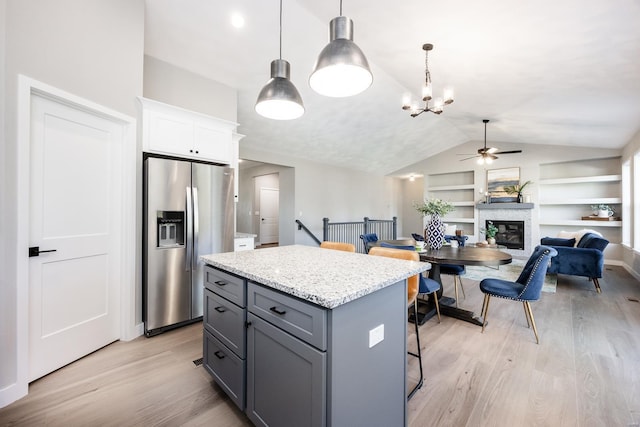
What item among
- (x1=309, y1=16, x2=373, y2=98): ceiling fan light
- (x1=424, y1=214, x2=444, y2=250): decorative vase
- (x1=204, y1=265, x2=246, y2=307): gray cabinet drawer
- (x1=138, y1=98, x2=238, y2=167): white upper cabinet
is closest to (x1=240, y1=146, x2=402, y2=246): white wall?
(x1=138, y1=98, x2=238, y2=167): white upper cabinet

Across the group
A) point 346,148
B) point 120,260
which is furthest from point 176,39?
point 346,148

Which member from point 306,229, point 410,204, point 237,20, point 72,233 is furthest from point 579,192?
point 72,233

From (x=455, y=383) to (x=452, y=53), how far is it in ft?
10.8

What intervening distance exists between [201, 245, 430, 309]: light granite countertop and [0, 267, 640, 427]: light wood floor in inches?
35.1

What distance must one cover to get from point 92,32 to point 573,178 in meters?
9.23

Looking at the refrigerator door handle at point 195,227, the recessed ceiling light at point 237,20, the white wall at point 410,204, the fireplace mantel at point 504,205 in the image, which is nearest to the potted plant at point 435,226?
the refrigerator door handle at point 195,227

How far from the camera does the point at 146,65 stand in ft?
10.2

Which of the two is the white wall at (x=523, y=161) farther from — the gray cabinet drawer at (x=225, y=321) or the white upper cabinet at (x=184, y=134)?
the gray cabinet drawer at (x=225, y=321)

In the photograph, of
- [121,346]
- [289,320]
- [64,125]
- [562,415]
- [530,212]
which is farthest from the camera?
[530,212]

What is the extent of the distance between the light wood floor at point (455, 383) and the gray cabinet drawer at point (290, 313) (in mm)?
782

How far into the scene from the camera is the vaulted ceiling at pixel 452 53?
2330 mm

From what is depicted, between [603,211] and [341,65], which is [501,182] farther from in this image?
[341,65]

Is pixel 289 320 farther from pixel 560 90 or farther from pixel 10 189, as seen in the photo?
pixel 560 90

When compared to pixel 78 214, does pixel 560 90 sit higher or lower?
higher
